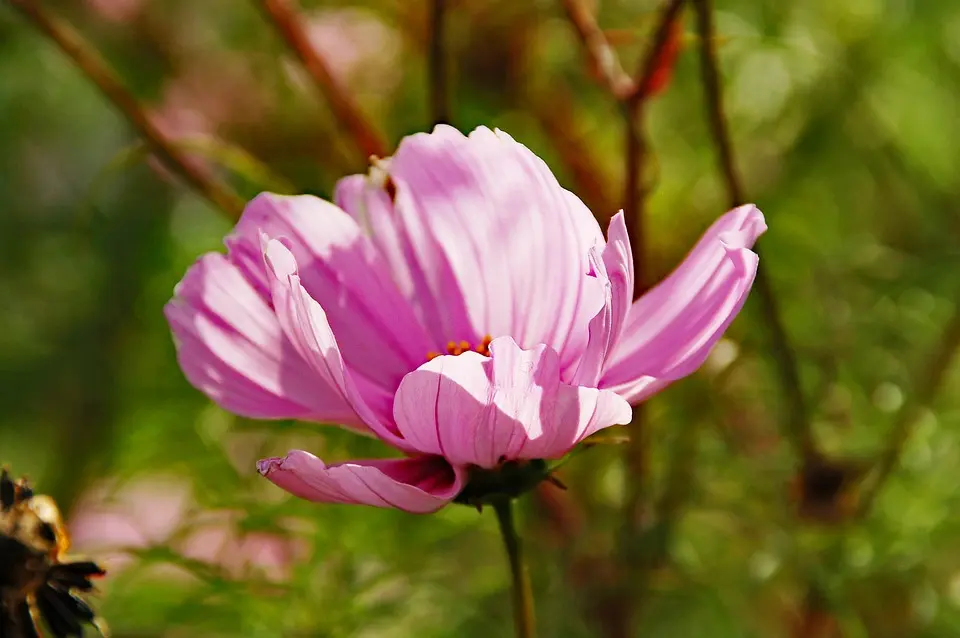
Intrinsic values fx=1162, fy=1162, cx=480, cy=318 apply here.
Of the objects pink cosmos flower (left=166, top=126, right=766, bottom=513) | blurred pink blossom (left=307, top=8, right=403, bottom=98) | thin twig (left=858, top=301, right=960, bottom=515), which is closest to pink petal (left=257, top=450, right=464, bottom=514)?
pink cosmos flower (left=166, top=126, right=766, bottom=513)

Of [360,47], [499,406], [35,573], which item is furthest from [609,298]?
[360,47]

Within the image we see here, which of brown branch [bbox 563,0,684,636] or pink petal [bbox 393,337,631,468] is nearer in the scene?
pink petal [bbox 393,337,631,468]

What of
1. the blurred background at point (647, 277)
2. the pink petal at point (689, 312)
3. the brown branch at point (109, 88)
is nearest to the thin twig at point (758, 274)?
the blurred background at point (647, 277)

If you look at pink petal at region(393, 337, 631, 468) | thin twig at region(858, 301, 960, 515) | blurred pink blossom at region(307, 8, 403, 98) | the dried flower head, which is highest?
the dried flower head

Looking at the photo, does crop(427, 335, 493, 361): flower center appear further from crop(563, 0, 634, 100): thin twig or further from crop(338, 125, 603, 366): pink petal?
crop(563, 0, 634, 100): thin twig

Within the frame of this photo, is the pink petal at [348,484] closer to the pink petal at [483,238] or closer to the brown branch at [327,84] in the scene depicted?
the pink petal at [483,238]

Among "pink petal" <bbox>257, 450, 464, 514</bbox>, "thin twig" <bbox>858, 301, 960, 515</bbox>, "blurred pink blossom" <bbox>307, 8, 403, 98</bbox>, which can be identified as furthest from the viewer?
"blurred pink blossom" <bbox>307, 8, 403, 98</bbox>
